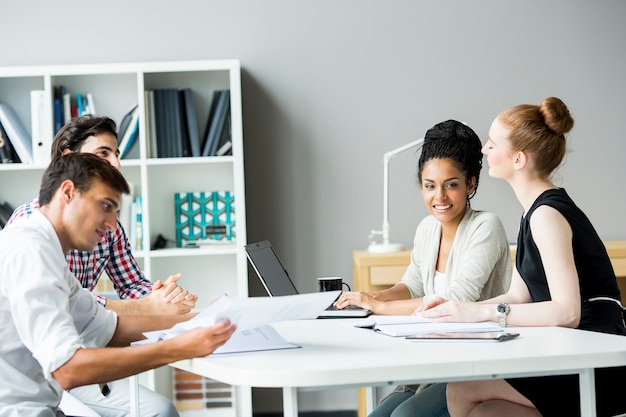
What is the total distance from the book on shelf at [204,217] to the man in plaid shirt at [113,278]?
43.9 inches

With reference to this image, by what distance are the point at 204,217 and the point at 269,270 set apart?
1.46 metres

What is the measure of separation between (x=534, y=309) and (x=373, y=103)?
2379 millimetres

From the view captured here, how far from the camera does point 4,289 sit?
165 cm

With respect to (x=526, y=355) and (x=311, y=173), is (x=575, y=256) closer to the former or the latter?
(x=526, y=355)

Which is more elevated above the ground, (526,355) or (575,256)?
(575,256)

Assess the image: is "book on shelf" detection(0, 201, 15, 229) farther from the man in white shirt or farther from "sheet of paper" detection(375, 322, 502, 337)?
"sheet of paper" detection(375, 322, 502, 337)

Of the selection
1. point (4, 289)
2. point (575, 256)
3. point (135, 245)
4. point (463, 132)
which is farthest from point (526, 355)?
point (135, 245)

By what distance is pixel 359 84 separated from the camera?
13.7 feet

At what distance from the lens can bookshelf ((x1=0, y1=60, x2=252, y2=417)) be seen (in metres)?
3.82

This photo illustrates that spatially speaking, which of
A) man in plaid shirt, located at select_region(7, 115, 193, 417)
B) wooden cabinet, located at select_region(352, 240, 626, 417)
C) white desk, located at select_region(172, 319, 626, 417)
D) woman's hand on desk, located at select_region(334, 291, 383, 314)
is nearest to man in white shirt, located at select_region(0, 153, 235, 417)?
white desk, located at select_region(172, 319, 626, 417)

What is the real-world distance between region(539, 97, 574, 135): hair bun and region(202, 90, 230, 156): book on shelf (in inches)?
81.7

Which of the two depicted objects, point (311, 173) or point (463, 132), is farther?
point (311, 173)

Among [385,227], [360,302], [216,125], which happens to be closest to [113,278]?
[360,302]

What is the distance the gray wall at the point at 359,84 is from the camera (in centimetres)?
416
